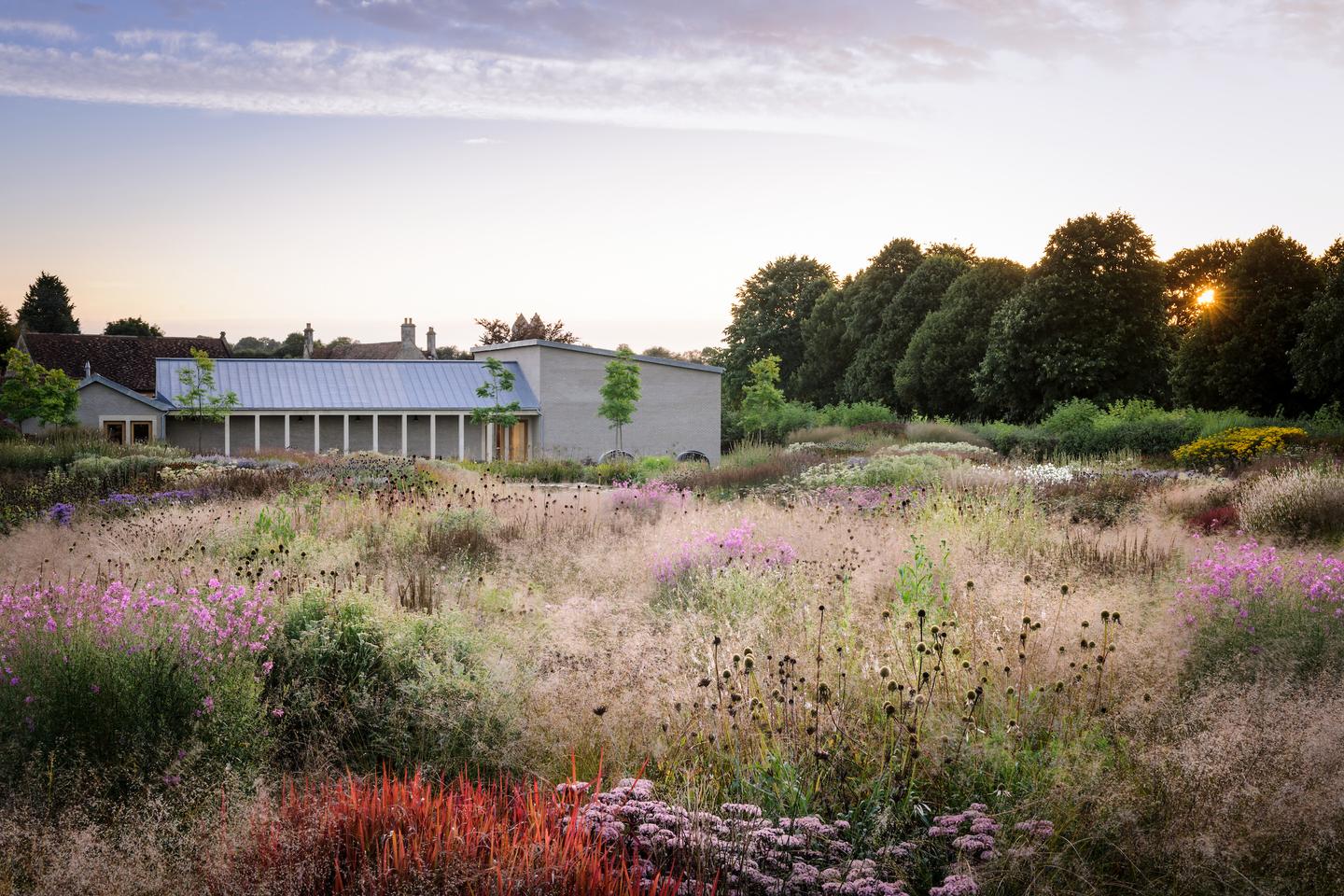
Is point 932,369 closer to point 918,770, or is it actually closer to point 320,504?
point 320,504

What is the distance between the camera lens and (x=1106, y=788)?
3713 millimetres

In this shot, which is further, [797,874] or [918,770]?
[918,770]

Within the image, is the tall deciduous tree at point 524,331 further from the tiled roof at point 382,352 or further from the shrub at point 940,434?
the shrub at point 940,434

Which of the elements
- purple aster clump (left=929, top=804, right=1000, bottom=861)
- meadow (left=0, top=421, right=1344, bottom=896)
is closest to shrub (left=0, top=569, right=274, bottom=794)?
meadow (left=0, top=421, right=1344, bottom=896)

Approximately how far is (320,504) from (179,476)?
15.1 ft

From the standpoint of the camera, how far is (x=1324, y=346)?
2455cm

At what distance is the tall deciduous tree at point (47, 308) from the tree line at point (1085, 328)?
173 ft

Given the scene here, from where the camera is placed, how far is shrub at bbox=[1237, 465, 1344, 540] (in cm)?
969

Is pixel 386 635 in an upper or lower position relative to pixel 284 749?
upper

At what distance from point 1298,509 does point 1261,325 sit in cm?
2092

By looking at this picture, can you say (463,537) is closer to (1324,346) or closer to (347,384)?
(1324,346)

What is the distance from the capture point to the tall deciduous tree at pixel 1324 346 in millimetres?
24234

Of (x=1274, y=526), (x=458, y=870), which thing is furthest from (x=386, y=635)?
(x=1274, y=526)

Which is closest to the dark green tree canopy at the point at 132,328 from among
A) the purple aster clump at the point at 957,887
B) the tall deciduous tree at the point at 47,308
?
the tall deciduous tree at the point at 47,308
